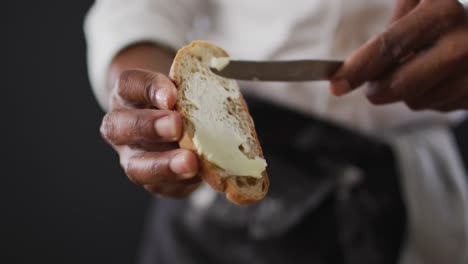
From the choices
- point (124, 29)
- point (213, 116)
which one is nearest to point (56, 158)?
point (124, 29)

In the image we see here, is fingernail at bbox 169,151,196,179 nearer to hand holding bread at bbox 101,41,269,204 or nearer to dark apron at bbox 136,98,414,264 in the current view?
hand holding bread at bbox 101,41,269,204

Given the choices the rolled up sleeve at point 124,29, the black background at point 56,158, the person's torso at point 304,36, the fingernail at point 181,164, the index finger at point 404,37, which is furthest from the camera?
the black background at point 56,158

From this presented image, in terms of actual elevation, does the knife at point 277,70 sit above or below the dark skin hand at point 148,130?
above

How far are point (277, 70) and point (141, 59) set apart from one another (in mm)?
196

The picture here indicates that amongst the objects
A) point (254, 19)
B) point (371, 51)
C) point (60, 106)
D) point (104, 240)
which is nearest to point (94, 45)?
point (254, 19)

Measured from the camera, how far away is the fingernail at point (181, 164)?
41cm

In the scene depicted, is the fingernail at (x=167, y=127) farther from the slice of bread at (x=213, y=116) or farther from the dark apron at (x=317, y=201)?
the dark apron at (x=317, y=201)

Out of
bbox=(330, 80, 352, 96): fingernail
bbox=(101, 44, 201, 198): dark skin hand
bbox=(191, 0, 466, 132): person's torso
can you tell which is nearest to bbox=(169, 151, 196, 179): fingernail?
bbox=(101, 44, 201, 198): dark skin hand

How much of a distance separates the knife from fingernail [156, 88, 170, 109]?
64 mm

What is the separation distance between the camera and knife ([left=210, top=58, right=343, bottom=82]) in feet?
1.54

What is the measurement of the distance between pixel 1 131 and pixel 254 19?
0.86 metres

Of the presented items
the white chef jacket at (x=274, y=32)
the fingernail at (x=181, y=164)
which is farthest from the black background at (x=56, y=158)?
the fingernail at (x=181, y=164)

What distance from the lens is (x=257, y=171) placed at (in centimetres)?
46

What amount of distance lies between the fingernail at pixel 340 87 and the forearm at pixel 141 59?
0.68 ft
